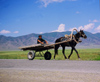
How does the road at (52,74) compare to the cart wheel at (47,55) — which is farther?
the cart wheel at (47,55)

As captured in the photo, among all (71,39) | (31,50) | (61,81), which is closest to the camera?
(61,81)

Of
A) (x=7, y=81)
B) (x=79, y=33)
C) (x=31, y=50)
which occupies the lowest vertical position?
(x=7, y=81)

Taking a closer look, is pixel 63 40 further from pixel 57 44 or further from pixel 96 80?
pixel 96 80

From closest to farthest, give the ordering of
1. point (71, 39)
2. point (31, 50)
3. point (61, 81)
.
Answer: point (61, 81) → point (71, 39) → point (31, 50)

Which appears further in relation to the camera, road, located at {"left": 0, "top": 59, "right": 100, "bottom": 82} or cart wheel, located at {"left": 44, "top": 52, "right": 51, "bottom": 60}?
cart wheel, located at {"left": 44, "top": 52, "right": 51, "bottom": 60}

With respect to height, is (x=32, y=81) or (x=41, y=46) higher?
(x=41, y=46)

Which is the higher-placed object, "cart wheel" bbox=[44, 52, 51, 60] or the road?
"cart wheel" bbox=[44, 52, 51, 60]

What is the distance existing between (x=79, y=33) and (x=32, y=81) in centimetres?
1118

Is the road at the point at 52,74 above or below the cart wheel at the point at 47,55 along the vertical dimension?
below

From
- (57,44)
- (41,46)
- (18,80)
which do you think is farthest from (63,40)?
(18,80)

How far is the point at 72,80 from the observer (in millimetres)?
7375

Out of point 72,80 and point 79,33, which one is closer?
point 72,80

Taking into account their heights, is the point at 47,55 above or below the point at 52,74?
above

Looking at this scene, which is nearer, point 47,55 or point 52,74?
point 52,74
